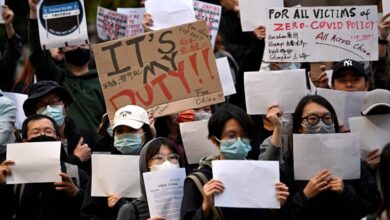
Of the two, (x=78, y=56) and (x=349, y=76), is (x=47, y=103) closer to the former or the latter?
(x=78, y=56)

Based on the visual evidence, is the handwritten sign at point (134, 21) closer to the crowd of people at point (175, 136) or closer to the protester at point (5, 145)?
the crowd of people at point (175, 136)

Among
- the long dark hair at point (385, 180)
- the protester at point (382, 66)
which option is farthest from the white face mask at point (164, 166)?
the protester at point (382, 66)

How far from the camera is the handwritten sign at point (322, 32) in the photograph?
36.3ft

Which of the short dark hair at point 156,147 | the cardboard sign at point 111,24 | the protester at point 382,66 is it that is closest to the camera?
the short dark hair at point 156,147

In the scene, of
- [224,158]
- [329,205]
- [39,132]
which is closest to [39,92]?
[39,132]

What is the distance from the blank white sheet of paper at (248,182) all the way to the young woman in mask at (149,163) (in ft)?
2.05

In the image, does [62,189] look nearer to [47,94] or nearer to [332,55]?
[47,94]

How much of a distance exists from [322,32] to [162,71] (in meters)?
1.37

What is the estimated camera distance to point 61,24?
12.1 m

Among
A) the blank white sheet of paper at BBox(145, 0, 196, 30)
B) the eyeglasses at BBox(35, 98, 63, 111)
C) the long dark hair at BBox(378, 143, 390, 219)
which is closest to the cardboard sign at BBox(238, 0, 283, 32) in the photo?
the blank white sheet of paper at BBox(145, 0, 196, 30)

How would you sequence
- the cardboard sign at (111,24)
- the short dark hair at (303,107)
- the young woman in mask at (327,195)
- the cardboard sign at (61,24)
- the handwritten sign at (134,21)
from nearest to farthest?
the young woman in mask at (327,195) → the short dark hair at (303,107) → the cardboard sign at (61,24) → the handwritten sign at (134,21) → the cardboard sign at (111,24)

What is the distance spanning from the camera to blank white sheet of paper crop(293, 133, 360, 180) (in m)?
9.31

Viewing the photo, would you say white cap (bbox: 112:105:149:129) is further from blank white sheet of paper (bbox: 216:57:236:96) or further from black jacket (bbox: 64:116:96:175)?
blank white sheet of paper (bbox: 216:57:236:96)

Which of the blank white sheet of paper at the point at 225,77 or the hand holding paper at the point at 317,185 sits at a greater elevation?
the blank white sheet of paper at the point at 225,77
